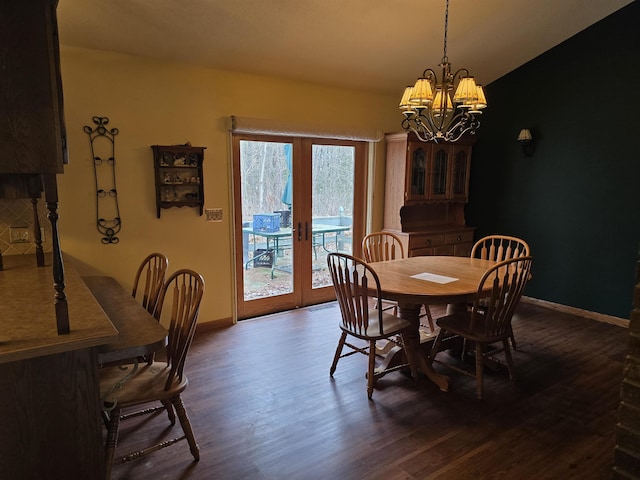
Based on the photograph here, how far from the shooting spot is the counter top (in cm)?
143

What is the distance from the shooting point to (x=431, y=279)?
296 cm

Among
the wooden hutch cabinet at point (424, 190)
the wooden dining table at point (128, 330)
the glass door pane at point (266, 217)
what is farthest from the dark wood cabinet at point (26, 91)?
the wooden hutch cabinet at point (424, 190)

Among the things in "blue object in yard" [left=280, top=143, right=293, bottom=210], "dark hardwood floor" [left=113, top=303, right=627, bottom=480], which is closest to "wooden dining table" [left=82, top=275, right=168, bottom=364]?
"dark hardwood floor" [left=113, top=303, right=627, bottom=480]

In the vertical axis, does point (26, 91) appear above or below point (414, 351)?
above

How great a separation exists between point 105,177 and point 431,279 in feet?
8.65

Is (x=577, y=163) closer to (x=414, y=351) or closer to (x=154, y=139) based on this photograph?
(x=414, y=351)

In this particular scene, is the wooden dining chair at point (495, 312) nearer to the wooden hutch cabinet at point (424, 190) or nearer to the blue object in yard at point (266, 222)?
the wooden hutch cabinet at point (424, 190)

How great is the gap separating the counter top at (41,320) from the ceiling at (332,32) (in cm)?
178

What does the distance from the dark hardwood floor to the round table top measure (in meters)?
0.70

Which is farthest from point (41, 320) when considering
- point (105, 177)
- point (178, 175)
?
point (178, 175)

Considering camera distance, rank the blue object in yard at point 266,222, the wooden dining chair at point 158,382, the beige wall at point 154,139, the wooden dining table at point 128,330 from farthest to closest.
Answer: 1. the blue object in yard at point 266,222
2. the beige wall at point 154,139
3. the wooden dining chair at point 158,382
4. the wooden dining table at point 128,330

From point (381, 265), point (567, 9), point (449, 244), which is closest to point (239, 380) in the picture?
point (381, 265)

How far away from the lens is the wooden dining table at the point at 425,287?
8.61 ft

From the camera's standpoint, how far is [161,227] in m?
3.55
